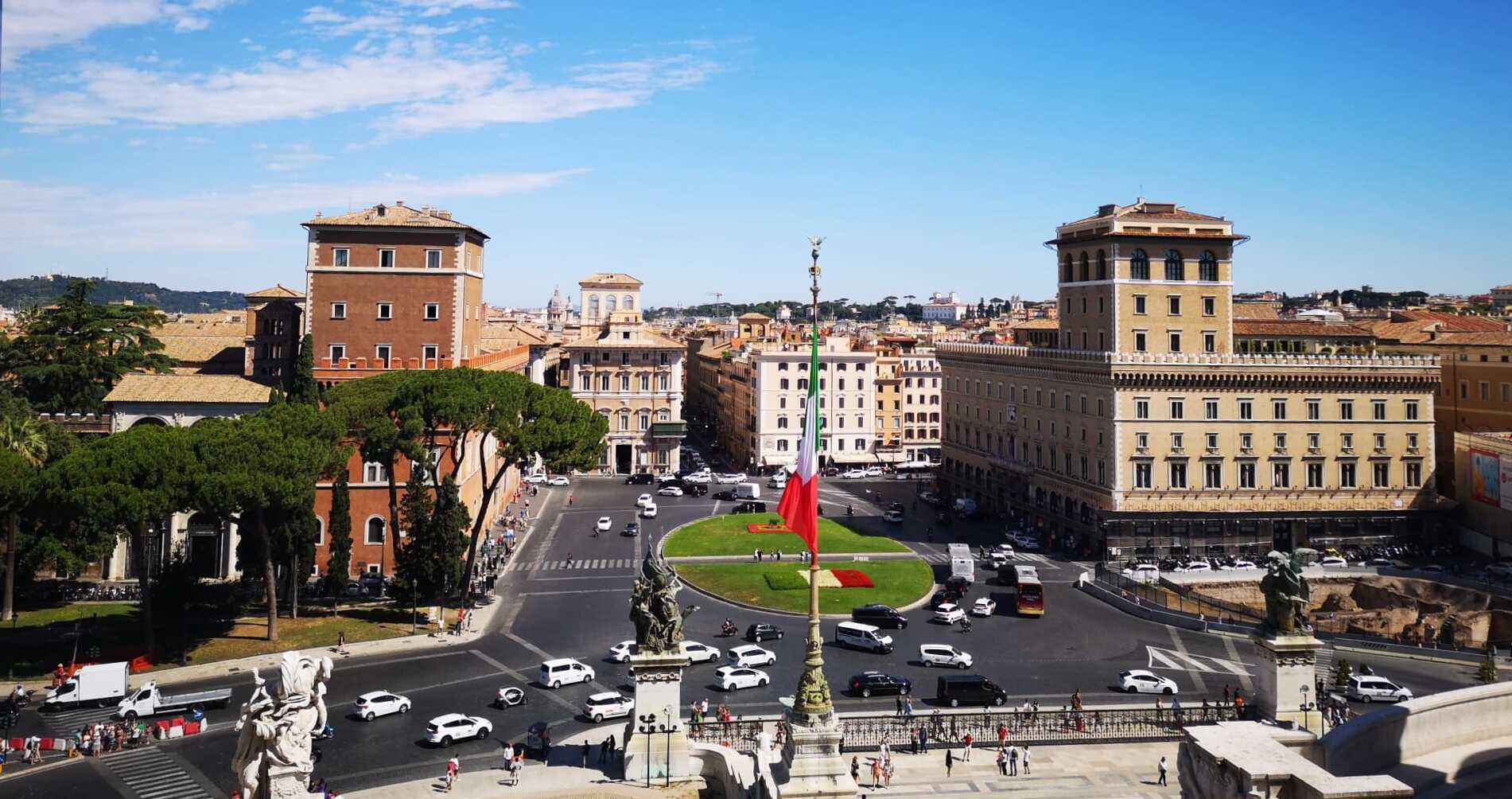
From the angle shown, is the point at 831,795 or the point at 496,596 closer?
the point at 831,795

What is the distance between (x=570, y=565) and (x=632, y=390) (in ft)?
127

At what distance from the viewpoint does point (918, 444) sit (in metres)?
97.6

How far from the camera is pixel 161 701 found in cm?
3200

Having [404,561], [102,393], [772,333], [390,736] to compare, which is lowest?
[390,736]

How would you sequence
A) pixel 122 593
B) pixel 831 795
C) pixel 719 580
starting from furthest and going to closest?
1. pixel 719 580
2. pixel 122 593
3. pixel 831 795

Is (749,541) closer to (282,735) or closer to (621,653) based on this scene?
(621,653)

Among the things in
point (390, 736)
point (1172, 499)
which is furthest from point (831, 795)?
point (1172, 499)

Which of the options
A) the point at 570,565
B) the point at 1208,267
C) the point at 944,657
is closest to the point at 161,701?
the point at 570,565

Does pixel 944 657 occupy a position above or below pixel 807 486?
below

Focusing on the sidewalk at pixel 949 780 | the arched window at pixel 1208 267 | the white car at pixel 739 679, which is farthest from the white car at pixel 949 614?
the arched window at pixel 1208 267

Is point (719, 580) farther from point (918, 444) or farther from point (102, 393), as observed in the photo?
point (918, 444)

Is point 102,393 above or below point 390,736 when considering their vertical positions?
above

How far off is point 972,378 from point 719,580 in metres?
31.8

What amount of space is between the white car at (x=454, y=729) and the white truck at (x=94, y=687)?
1004 cm
